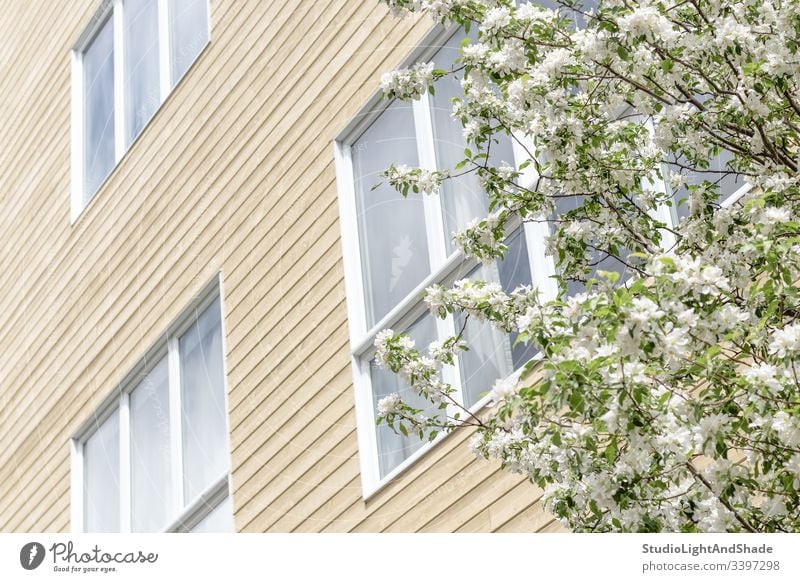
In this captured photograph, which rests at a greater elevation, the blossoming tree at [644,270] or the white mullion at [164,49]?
the white mullion at [164,49]

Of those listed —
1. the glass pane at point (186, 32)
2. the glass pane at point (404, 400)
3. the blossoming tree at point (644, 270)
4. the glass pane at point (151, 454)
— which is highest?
the glass pane at point (186, 32)

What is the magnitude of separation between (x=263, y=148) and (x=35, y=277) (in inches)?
147

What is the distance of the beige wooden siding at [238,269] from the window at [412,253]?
5.1 inches

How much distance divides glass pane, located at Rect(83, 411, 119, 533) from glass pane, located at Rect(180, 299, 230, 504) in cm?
100

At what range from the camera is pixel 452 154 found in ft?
23.2

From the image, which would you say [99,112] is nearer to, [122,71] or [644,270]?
[122,71]

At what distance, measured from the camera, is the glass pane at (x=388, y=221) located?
7242 millimetres

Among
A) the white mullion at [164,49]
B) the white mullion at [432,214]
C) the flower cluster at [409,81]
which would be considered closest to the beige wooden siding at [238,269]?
the white mullion at [164,49]

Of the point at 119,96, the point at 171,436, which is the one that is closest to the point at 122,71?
the point at 119,96

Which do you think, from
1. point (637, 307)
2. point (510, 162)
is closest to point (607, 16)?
point (637, 307)

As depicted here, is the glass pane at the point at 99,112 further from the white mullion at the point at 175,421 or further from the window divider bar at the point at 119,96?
the white mullion at the point at 175,421

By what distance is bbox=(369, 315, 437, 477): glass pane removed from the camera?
6.83 meters

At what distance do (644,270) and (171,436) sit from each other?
5.62 m

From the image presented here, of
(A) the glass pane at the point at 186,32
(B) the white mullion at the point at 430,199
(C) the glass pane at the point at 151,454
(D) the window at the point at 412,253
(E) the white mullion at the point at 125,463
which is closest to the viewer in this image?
(D) the window at the point at 412,253
